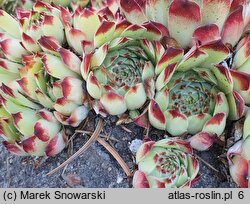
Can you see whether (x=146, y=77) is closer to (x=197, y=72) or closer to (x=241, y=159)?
(x=197, y=72)

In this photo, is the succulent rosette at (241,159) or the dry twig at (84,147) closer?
the succulent rosette at (241,159)

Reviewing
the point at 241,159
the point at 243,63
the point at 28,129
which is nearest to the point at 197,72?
the point at 243,63

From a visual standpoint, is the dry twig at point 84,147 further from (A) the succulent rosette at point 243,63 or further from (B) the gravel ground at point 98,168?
(A) the succulent rosette at point 243,63

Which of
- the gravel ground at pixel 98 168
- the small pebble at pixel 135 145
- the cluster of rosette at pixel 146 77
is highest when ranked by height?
the cluster of rosette at pixel 146 77

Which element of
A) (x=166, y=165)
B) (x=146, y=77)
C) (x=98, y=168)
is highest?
(x=146, y=77)

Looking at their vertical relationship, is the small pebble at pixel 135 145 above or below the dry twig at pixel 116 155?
above

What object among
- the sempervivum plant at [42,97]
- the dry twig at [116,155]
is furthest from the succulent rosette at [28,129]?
the dry twig at [116,155]

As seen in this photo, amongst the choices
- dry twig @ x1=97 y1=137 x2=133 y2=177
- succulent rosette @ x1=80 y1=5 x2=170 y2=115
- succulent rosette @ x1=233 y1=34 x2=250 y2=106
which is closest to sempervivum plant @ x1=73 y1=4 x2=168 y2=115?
succulent rosette @ x1=80 y1=5 x2=170 y2=115
